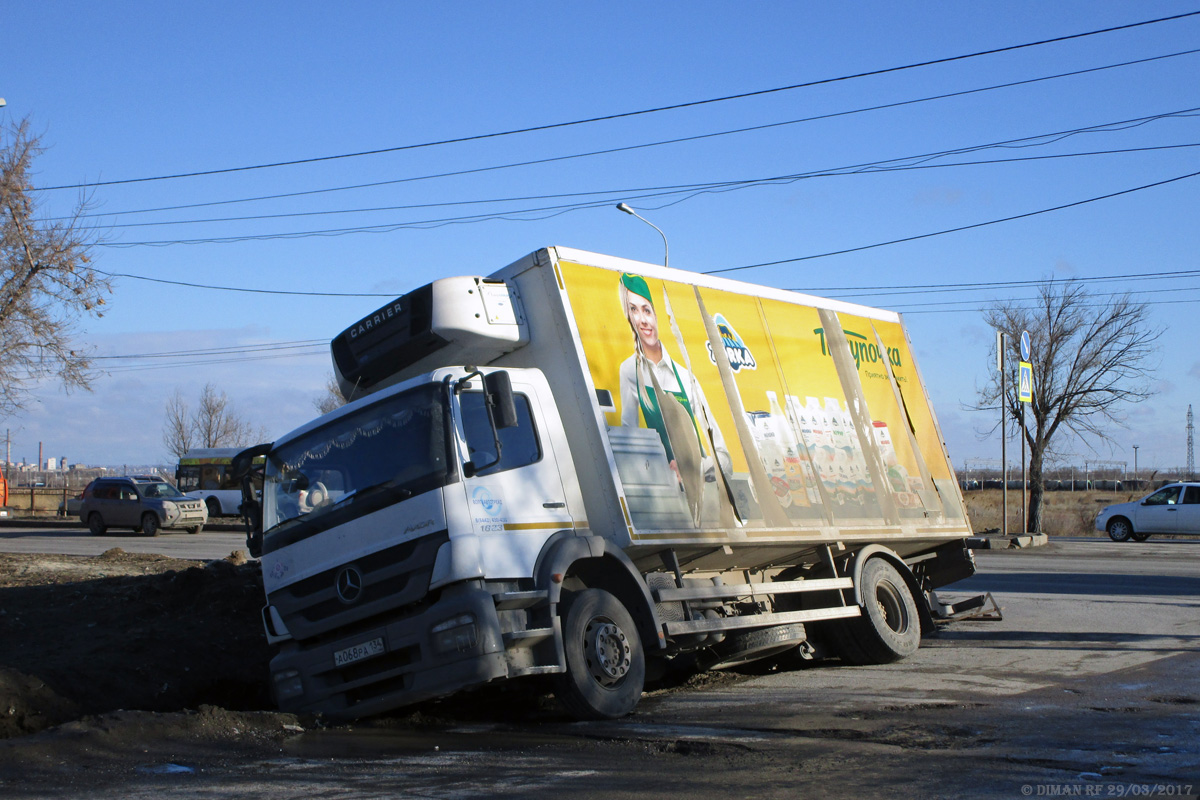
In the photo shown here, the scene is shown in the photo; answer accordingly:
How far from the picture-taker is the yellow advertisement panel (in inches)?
317

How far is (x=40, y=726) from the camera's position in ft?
24.9

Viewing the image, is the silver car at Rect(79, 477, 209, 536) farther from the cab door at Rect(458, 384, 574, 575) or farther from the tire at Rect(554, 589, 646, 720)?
the tire at Rect(554, 589, 646, 720)

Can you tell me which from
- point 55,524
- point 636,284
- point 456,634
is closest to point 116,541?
point 55,524

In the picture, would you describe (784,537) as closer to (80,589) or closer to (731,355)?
(731,355)

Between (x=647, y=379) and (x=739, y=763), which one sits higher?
(x=647, y=379)

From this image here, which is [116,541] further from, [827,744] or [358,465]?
[827,744]

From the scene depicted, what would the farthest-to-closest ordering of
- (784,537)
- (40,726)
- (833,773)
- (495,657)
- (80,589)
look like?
(80,589), (784,537), (40,726), (495,657), (833,773)

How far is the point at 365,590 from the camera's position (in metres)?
6.86

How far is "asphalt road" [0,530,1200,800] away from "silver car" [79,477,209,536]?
26153mm

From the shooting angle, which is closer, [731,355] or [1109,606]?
[731,355]

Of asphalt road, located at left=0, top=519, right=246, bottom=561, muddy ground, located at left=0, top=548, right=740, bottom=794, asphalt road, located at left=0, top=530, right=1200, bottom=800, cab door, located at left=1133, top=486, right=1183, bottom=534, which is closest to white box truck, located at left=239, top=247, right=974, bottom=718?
asphalt road, located at left=0, top=530, right=1200, bottom=800

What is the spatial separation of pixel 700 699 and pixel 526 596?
2.13 m

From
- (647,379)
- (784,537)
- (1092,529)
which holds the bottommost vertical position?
(1092,529)

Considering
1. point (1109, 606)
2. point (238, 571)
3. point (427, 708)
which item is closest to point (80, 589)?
point (238, 571)
